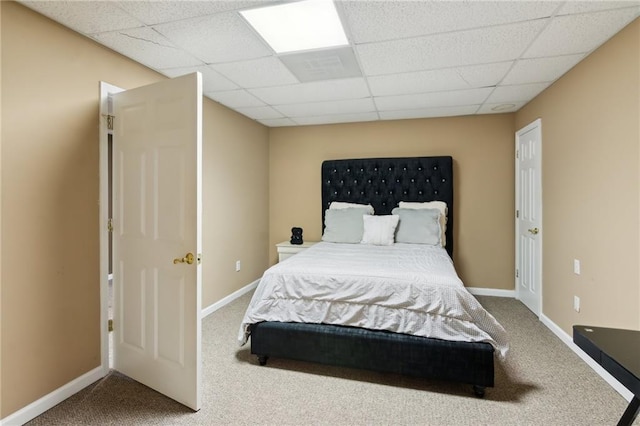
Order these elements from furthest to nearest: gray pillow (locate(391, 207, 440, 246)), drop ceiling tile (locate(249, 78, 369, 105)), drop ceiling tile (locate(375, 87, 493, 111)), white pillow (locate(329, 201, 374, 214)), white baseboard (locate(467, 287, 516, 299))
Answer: white pillow (locate(329, 201, 374, 214)), white baseboard (locate(467, 287, 516, 299)), gray pillow (locate(391, 207, 440, 246)), drop ceiling tile (locate(375, 87, 493, 111)), drop ceiling tile (locate(249, 78, 369, 105))

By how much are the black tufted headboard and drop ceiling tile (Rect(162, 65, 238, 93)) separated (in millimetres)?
1845

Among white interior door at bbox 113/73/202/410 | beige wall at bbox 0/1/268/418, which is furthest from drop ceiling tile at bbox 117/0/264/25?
beige wall at bbox 0/1/268/418

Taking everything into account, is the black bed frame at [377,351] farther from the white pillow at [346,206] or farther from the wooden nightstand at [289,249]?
the white pillow at [346,206]

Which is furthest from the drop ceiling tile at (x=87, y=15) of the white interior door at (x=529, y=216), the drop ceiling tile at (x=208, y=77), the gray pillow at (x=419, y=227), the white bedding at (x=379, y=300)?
the white interior door at (x=529, y=216)

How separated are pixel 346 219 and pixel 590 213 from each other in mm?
2287

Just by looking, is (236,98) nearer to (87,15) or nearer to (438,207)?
(87,15)

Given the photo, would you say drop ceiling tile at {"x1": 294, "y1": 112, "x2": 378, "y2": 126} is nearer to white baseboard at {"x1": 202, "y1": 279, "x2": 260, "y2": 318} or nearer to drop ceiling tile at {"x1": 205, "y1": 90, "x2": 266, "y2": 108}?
drop ceiling tile at {"x1": 205, "y1": 90, "x2": 266, "y2": 108}

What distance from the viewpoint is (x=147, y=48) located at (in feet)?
7.74

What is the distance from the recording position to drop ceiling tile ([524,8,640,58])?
194 centimetres

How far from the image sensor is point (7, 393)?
69.3 inches

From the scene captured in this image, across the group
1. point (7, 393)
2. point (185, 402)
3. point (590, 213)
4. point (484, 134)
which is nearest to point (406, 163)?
point (484, 134)

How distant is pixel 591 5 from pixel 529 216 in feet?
7.68

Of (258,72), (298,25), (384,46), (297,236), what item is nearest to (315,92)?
(258,72)

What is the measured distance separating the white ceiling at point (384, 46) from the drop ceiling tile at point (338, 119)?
585mm
